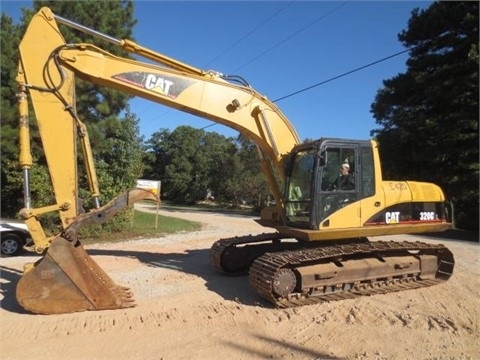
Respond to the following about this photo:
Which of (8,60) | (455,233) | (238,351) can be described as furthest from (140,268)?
(455,233)

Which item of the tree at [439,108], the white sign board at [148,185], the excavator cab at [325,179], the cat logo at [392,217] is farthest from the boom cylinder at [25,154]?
the tree at [439,108]

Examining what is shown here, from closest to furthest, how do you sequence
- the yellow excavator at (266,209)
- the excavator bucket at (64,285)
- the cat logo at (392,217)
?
1. the excavator bucket at (64,285)
2. the yellow excavator at (266,209)
3. the cat logo at (392,217)

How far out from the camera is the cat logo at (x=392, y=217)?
7.93 meters

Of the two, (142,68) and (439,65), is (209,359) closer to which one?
(142,68)

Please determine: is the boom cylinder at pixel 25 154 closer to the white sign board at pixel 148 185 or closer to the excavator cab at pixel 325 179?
→ the excavator cab at pixel 325 179

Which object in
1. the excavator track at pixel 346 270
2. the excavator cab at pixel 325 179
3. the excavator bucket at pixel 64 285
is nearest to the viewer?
the excavator bucket at pixel 64 285

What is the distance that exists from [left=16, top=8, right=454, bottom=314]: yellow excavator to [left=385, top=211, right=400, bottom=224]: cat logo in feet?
0.09

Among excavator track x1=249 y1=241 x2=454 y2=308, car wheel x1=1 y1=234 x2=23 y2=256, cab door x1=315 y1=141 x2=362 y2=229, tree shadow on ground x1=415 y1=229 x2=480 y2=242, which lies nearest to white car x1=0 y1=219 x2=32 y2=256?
car wheel x1=1 y1=234 x2=23 y2=256

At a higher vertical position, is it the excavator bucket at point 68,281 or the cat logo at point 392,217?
the cat logo at point 392,217

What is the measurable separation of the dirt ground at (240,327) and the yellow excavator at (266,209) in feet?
1.22

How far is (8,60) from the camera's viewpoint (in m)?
17.8

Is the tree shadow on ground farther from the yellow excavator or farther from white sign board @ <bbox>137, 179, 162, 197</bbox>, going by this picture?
white sign board @ <bbox>137, 179, 162, 197</bbox>

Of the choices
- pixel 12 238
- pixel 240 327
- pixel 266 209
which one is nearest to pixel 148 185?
pixel 12 238

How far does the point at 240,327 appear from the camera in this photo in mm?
5996
